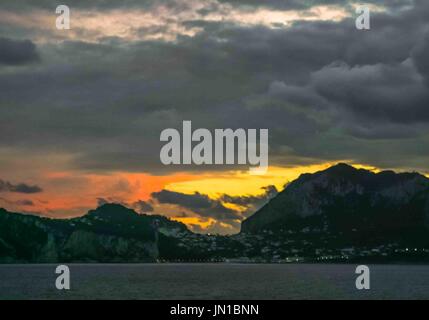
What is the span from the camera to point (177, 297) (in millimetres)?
178125
